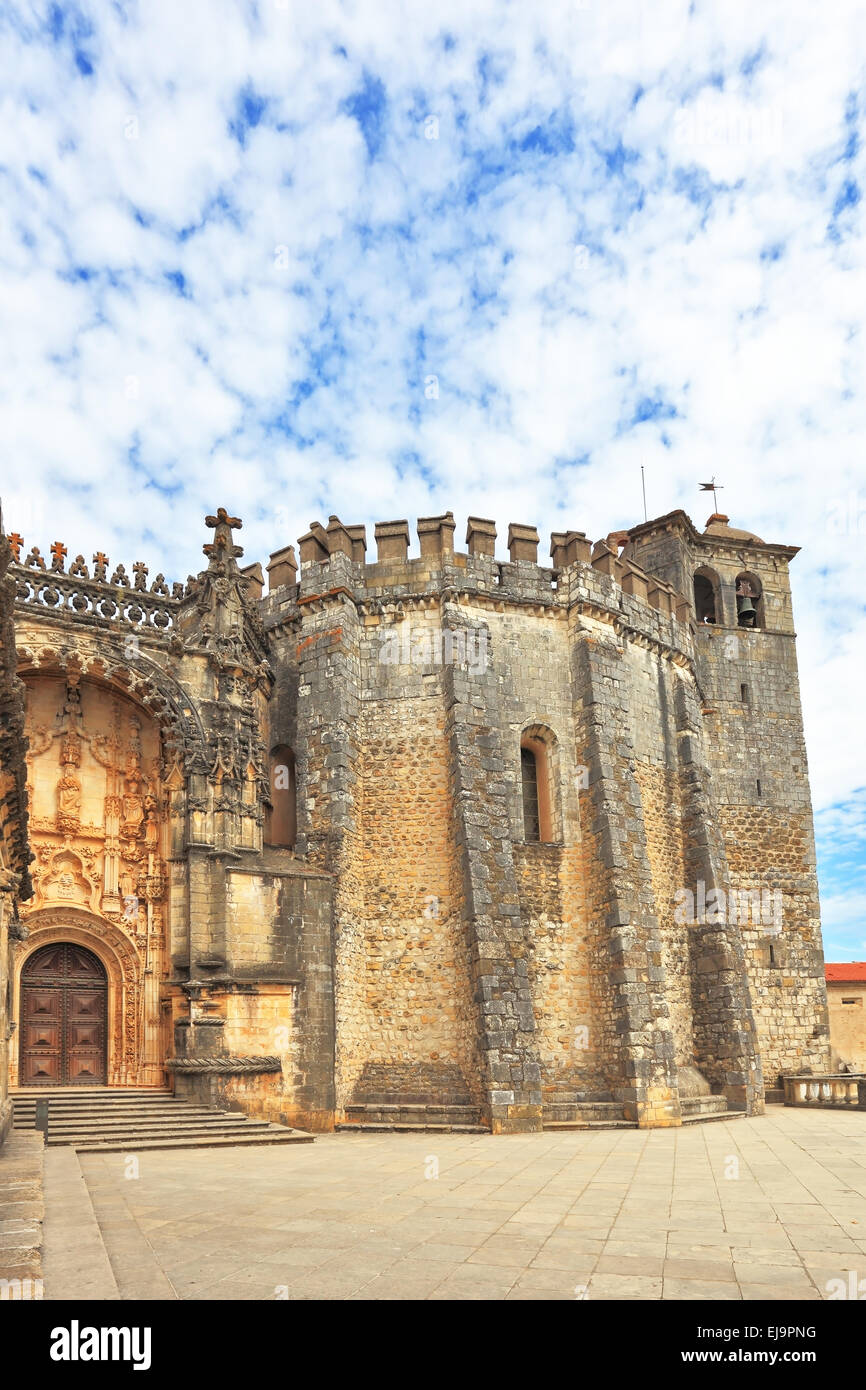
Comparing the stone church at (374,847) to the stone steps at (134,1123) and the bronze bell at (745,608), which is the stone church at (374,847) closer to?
the stone steps at (134,1123)

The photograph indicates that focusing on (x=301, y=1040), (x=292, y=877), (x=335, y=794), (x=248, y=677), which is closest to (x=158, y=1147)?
(x=301, y=1040)

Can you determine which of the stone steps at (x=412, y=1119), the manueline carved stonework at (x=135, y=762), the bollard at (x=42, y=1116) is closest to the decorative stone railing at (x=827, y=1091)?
the stone steps at (x=412, y=1119)

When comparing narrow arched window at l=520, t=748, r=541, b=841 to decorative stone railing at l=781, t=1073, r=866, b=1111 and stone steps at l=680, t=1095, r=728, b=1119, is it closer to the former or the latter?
stone steps at l=680, t=1095, r=728, b=1119

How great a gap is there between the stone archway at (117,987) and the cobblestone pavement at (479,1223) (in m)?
3.98

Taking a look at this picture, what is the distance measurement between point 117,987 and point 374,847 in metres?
4.56

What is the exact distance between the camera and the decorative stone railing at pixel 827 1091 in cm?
1945

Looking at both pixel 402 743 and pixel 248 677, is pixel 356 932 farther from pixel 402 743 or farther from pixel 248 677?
pixel 248 677

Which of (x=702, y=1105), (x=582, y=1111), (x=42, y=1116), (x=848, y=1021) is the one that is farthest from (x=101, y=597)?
(x=848, y=1021)

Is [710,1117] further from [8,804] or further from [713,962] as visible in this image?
[8,804]

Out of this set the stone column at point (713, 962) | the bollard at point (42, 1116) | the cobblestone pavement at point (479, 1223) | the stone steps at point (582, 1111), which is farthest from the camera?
the stone column at point (713, 962)

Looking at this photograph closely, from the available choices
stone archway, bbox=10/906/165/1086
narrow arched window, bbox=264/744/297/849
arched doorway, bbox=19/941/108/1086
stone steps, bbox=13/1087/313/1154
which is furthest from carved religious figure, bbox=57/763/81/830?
stone steps, bbox=13/1087/313/1154

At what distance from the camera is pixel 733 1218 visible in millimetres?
7379
